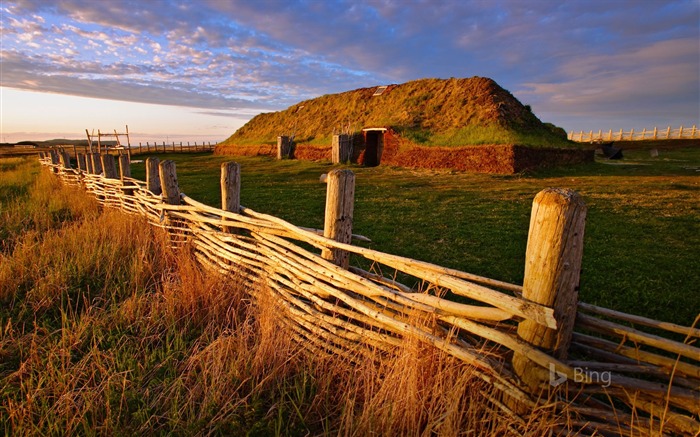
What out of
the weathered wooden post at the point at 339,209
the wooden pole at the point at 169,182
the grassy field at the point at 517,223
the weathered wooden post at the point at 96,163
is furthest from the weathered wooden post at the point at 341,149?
the weathered wooden post at the point at 339,209

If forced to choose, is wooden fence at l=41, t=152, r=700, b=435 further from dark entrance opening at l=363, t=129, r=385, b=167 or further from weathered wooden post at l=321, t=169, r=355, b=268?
dark entrance opening at l=363, t=129, r=385, b=167

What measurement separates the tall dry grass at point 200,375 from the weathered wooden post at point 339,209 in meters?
0.71

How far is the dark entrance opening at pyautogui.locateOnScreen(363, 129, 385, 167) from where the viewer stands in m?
19.9

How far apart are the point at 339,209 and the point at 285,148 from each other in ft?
71.1

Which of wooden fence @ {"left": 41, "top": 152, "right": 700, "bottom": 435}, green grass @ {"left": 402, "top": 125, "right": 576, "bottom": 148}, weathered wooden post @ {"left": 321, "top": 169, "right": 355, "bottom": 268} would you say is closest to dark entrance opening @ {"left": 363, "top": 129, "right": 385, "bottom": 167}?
green grass @ {"left": 402, "top": 125, "right": 576, "bottom": 148}

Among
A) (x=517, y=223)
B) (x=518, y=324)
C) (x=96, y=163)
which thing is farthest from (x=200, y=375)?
(x=96, y=163)

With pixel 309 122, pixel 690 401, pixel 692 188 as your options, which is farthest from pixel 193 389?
pixel 309 122

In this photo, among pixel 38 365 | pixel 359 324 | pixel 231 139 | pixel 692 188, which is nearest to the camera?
pixel 38 365

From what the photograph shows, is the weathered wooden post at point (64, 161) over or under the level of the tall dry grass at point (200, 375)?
over

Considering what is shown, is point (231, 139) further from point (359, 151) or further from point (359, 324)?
point (359, 324)

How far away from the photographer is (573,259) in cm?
166

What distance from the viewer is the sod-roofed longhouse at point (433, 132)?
1574 cm

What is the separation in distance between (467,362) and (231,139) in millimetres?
33518

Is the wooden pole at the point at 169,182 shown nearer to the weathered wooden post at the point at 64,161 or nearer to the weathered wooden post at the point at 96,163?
the weathered wooden post at the point at 96,163
